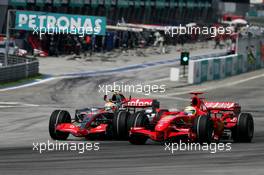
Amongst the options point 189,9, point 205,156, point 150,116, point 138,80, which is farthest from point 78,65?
point 189,9

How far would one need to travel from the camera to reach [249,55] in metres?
61.4

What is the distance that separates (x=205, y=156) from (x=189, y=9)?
86.1 metres

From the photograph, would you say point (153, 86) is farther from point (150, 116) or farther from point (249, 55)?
point (150, 116)

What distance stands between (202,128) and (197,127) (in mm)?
145


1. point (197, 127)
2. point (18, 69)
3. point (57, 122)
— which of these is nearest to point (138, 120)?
point (197, 127)

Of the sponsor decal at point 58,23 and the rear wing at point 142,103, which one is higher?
the sponsor decal at point 58,23

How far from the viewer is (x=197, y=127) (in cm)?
2358

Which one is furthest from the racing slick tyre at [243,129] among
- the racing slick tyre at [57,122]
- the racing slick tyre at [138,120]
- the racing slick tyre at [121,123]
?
the racing slick tyre at [57,122]

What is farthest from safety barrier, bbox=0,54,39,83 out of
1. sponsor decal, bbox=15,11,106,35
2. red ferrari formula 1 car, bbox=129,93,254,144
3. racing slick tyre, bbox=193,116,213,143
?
racing slick tyre, bbox=193,116,213,143

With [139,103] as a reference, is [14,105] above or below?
below

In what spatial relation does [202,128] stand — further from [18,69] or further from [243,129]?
[18,69]

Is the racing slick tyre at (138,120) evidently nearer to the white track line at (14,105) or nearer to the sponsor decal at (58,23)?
the white track line at (14,105)

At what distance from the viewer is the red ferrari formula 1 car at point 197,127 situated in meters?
23.7

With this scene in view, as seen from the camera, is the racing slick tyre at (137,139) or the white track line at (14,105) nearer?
the racing slick tyre at (137,139)
